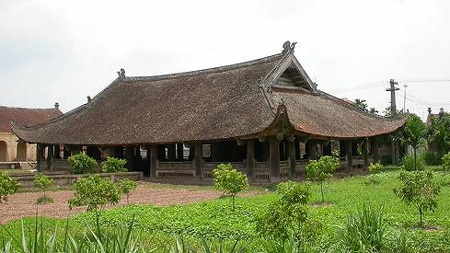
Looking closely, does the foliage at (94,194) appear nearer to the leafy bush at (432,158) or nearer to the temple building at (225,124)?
the temple building at (225,124)

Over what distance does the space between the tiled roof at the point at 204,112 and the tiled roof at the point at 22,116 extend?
893 inches

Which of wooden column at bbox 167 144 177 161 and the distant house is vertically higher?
the distant house

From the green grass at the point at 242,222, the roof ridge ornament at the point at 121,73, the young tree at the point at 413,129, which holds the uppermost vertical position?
the roof ridge ornament at the point at 121,73

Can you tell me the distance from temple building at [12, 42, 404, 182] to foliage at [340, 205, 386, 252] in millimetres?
13738

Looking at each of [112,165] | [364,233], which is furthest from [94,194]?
[112,165]

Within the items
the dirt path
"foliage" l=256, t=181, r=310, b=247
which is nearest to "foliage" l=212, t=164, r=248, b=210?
the dirt path

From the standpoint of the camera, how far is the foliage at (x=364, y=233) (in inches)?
299

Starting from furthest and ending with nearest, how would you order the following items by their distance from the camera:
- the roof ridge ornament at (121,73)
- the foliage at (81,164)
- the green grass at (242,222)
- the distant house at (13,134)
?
the distant house at (13,134)
the roof ridge ornament at (121,73)
the foliage at (81,164)
the green grass at (242,222)

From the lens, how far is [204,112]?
92.4 ft

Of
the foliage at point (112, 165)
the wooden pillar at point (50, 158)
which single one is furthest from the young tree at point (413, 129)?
the wooden pillar at point (50, 158)

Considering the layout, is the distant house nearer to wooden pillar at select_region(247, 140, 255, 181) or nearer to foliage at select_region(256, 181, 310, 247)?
wooden pillar at select_region(247, 140, 255, 181)

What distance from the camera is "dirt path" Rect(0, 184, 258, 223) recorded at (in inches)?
618

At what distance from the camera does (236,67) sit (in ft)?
106

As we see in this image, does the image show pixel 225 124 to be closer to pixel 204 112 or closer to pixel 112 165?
pixel 204 112
